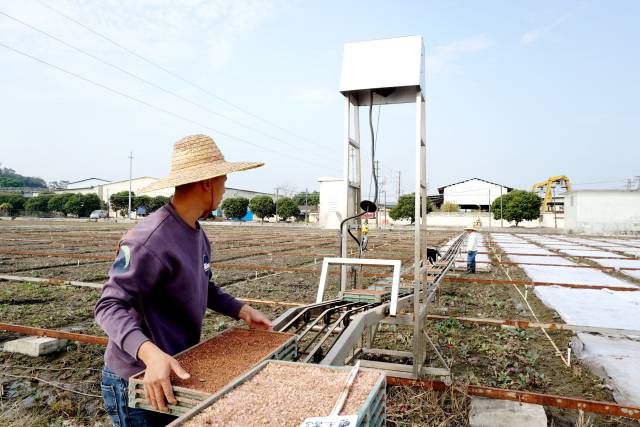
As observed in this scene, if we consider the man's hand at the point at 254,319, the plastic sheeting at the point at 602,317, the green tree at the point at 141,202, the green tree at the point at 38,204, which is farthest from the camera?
the green tree at the point at 38,204

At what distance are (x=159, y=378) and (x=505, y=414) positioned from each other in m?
2.79

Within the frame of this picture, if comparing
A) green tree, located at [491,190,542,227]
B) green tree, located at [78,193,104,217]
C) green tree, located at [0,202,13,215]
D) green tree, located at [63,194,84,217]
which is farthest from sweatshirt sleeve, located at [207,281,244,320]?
green tree, located at [0,202,13,215]

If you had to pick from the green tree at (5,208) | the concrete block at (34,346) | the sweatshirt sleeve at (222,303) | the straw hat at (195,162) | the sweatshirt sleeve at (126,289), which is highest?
the green tree at (5,208)

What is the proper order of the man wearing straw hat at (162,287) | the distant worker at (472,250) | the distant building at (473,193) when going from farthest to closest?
1. the distant building at (473,193)
2. the distant worker at (472,250)
3. the man wearing straw hat at (162,287)

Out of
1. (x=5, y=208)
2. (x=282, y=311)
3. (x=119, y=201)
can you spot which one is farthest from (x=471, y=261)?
(x=5, y=208)

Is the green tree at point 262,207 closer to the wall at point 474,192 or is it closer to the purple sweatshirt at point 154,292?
the wall at point 474,192

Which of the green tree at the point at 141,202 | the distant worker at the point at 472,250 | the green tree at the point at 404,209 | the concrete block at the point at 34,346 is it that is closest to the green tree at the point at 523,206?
the green tree at the point at 404,209

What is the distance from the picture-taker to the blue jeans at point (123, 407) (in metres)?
1.60

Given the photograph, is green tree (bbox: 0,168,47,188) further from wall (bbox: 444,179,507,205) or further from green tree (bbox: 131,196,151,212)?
wall (bbox: 444,179,507,205)

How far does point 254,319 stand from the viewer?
2.01 meters

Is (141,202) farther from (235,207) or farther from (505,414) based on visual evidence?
(505,414)

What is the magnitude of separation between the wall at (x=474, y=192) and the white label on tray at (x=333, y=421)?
7199 centimetres

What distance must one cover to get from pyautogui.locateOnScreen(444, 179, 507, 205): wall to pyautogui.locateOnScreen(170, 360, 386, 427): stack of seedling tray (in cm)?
7174

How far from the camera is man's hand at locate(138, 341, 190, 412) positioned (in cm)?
127
